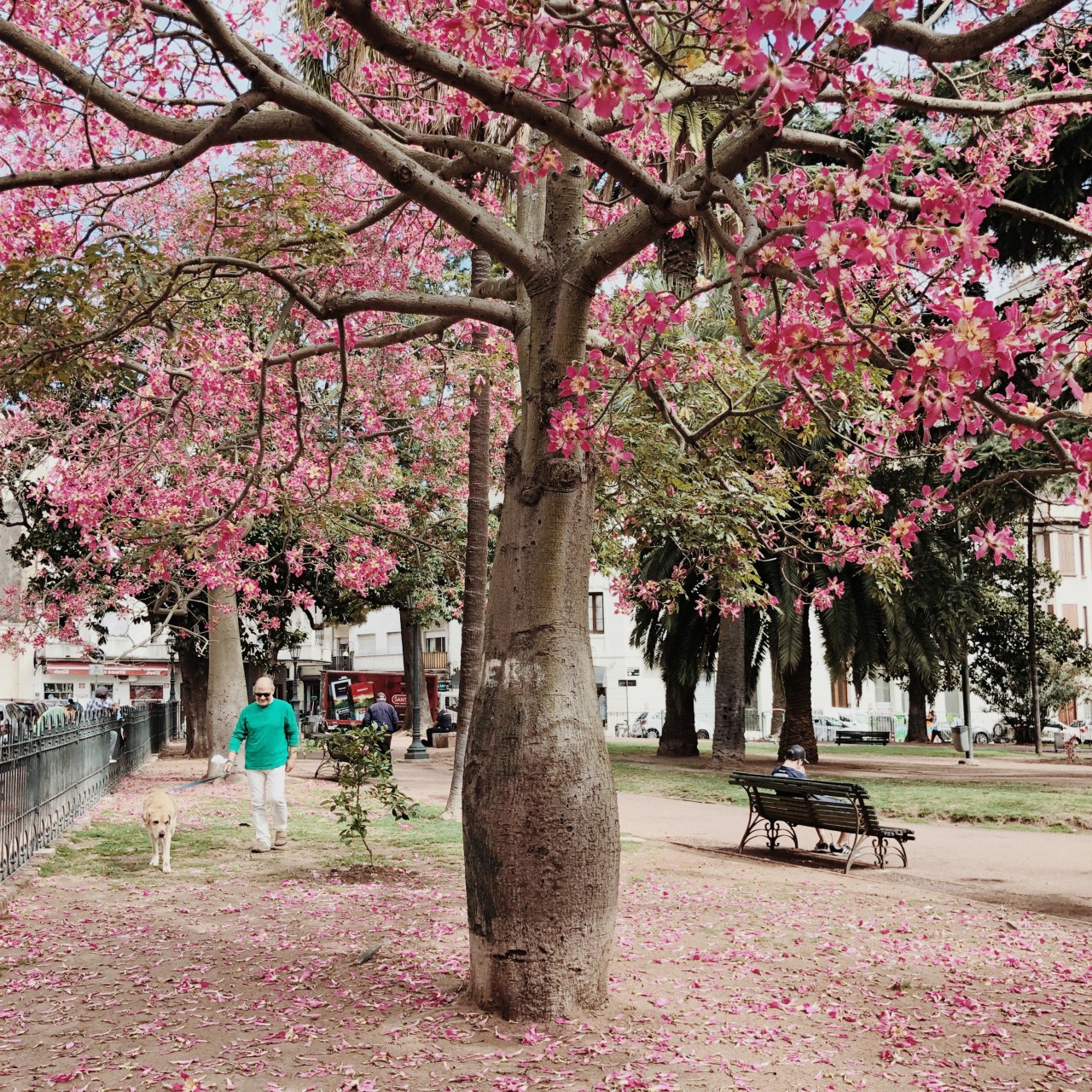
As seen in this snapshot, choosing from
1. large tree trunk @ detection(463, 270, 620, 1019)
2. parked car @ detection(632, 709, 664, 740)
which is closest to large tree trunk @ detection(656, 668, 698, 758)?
parked car @ detection(632, 709, 664, 740)

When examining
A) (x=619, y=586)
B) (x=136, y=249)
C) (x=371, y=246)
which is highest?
(x=371, y=246)

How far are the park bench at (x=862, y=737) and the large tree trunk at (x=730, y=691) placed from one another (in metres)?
23.0

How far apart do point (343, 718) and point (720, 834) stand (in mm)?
25026

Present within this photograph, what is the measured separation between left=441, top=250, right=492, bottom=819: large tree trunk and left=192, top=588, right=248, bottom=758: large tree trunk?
6.99 metres

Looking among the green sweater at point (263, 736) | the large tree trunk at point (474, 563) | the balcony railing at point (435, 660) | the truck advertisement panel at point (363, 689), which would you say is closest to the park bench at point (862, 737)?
the truck advertisement panel at point (363, 689)

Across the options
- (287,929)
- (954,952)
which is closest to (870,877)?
(954,952)

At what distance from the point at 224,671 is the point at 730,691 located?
32.3ft

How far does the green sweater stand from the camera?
32.9 feet

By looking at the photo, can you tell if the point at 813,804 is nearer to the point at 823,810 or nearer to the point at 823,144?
the point at 823,810

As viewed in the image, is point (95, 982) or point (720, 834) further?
point (720, 834)

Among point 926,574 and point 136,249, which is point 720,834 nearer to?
point 136,249

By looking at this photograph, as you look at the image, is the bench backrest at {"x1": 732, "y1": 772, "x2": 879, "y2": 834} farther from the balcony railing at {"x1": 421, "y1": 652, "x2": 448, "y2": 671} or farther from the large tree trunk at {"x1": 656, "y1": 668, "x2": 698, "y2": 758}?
the balcony railing at {"x1": 421, "y1": 652, "x2": 448, "y2": 671}

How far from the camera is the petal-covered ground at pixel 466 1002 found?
15.1ft

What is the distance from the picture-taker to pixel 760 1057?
480 centimetres
